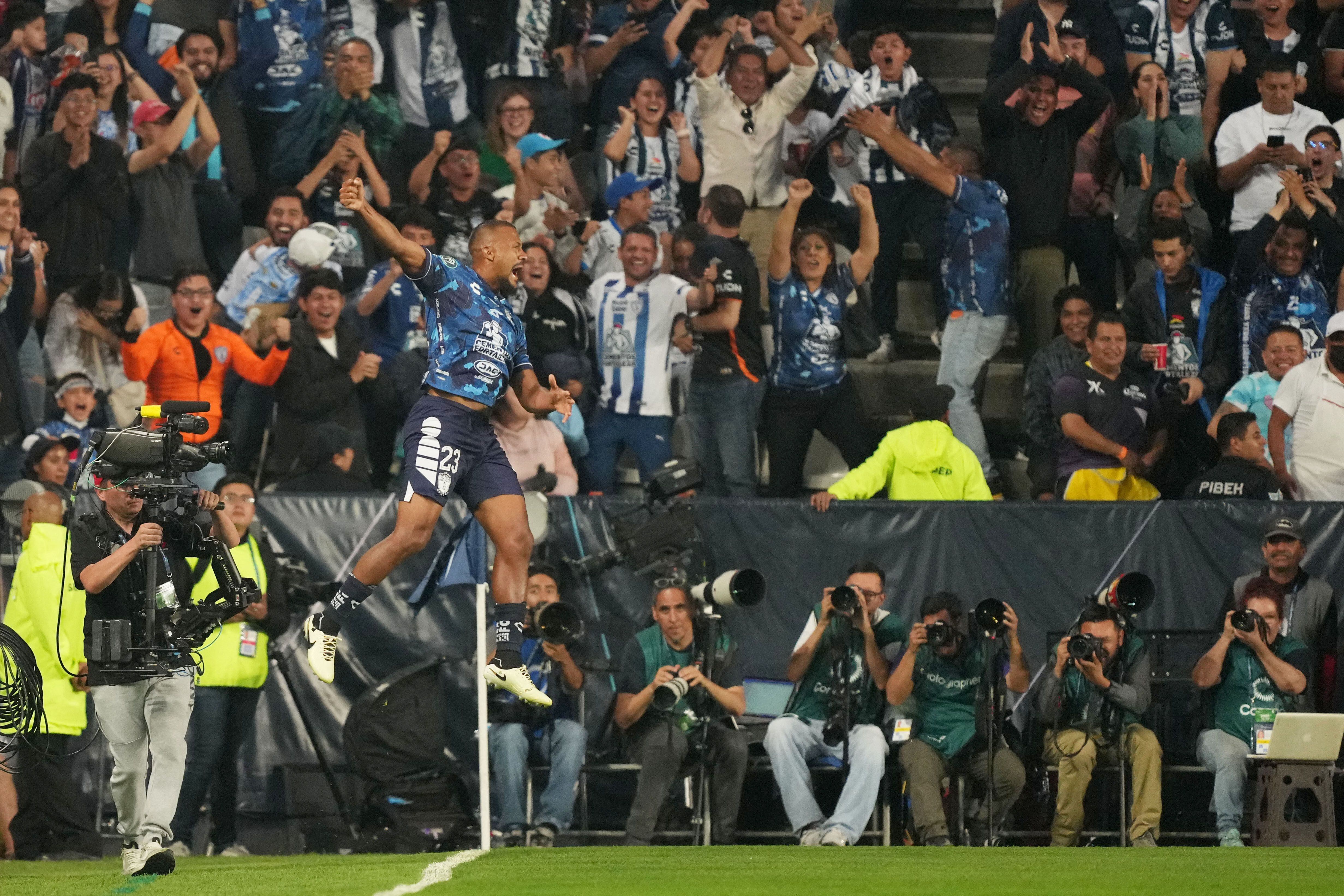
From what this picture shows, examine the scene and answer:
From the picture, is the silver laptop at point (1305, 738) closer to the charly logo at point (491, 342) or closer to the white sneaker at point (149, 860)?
the charly logo at point (491, 342)

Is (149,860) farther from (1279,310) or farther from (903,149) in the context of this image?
(1279,310)

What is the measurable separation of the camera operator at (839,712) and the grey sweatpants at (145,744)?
3756 mm

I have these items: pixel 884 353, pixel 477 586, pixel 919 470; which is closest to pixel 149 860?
pixel 477 586

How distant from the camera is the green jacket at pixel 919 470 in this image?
501 inches

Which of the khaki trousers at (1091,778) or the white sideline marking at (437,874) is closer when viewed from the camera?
the white sideline marking at (437,874)

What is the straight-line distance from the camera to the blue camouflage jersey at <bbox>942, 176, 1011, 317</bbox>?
1409 centimetres

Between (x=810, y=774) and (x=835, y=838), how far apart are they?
62cm

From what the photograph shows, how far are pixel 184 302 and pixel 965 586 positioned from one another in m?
5.59

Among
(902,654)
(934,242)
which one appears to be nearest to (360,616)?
(902,654)

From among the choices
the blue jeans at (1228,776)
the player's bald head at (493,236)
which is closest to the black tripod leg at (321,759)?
the player's bald head at (493,236)

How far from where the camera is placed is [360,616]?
1215 cm

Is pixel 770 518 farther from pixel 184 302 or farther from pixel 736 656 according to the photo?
pixel 184 302

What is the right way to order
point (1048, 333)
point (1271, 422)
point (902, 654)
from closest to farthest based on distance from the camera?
point (902, 654), point (1271, 422), point (1048, 333)

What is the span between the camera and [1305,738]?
1093 centimetres
